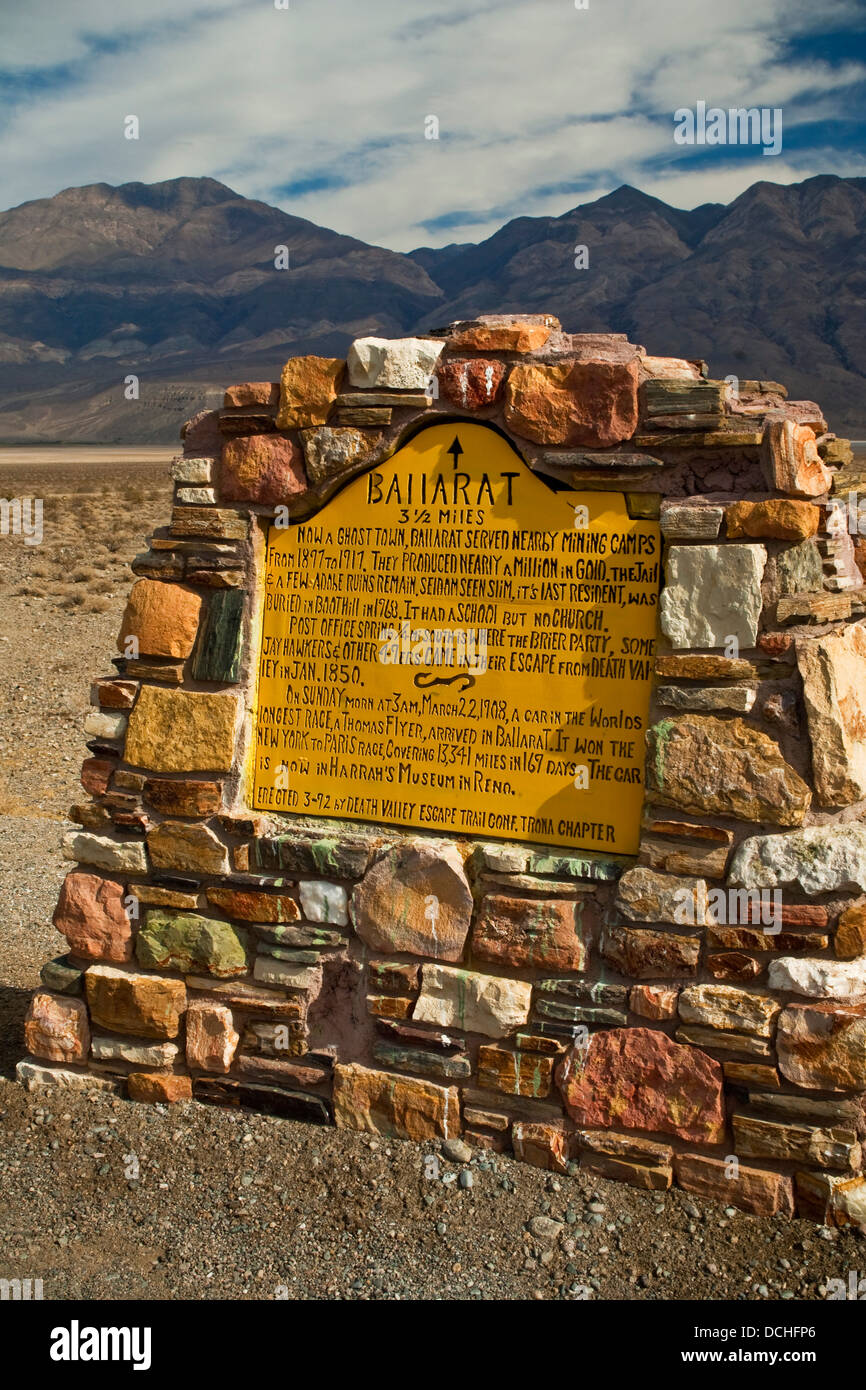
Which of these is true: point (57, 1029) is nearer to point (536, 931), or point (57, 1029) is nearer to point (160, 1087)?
point (160, 1087)

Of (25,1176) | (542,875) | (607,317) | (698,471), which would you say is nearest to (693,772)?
(542,875)

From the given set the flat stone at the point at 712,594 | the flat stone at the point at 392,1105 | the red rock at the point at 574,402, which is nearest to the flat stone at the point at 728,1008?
the flat stone at the point at 392,1105

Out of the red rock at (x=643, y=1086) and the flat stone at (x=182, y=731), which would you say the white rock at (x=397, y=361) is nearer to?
the flat stone at (x=182, y=731)

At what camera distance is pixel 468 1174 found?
3.55 metres

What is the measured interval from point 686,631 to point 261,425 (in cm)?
159

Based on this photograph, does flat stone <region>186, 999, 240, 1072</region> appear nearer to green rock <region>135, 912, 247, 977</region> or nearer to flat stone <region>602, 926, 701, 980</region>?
green rock <region>135, 912, 247, 977</region>

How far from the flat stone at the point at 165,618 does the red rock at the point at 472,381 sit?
1.11 meters

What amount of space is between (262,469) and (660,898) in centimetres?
188

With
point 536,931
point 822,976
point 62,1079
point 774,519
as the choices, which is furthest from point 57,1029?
point 774,519

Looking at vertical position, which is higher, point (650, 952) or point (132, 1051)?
point (650, 952)

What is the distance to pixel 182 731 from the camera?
13.1 feet

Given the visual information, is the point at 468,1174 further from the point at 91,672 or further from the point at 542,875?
the point at 91,672

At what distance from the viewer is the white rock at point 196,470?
4.00 m

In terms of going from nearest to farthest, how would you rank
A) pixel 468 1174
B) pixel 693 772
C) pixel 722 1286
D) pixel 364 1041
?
pixel 722 1286
pixel 693 772
pixel 468 1174
pixel 364 1041
